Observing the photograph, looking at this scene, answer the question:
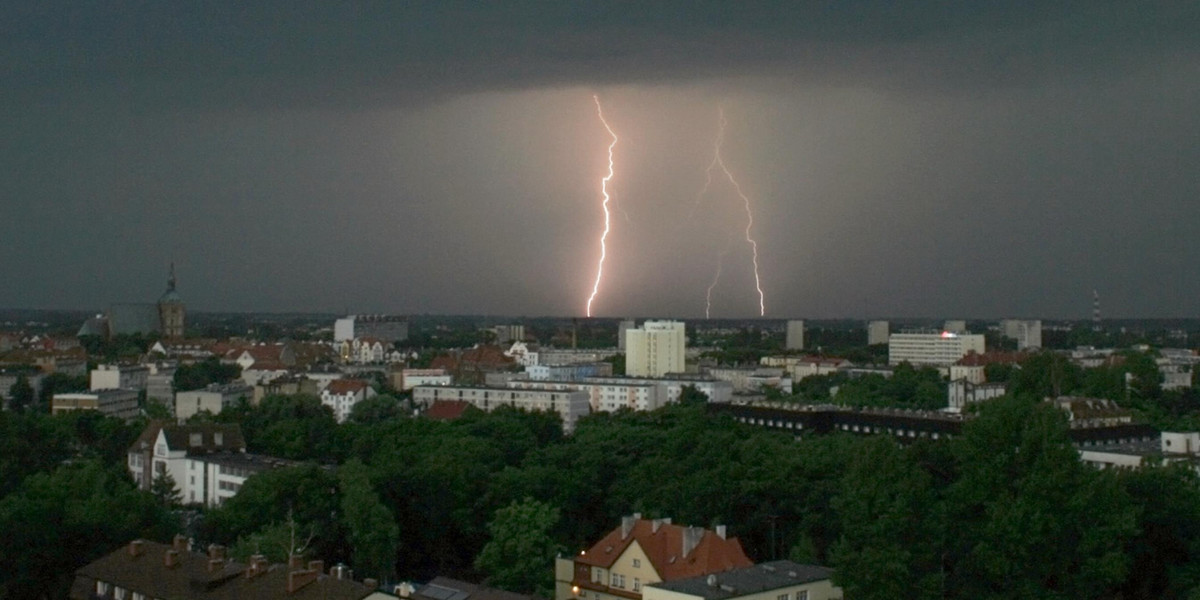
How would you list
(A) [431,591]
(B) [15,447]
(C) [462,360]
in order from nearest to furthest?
1. (A) [431,591]
2. (B) [15,447]
3. (C) [462,360]

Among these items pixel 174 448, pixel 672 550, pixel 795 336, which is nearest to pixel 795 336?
pixel 795 336

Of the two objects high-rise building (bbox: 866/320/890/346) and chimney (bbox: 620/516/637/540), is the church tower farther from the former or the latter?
chimney (bbox: 620/516/637/540)

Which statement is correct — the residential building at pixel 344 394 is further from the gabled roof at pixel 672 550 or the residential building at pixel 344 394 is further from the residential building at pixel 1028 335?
the residential building at pixel 1028 335

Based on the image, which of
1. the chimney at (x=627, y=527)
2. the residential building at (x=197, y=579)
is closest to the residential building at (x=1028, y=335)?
the chimney at (x=627, y=527)

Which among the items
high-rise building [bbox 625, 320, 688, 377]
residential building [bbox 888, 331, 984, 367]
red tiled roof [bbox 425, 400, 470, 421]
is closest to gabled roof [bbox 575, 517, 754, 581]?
red tiled roof [bbox 425, 400, 470, 421]

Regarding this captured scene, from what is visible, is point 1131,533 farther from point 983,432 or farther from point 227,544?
point 227,544

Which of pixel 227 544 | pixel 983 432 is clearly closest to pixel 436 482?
pixel 227 544

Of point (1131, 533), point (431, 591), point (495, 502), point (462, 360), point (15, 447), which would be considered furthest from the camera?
point (462, 360)

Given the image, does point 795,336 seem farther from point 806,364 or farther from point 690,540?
point 690,540
